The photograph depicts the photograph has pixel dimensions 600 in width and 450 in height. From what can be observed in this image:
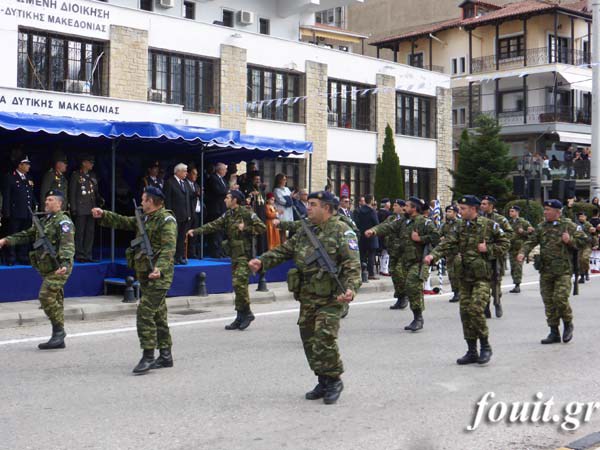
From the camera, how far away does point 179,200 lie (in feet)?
→ 49.6

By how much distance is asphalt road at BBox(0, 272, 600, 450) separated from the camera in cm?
592

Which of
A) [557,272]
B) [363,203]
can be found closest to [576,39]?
[363,203]

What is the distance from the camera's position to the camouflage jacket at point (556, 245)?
10320 mm

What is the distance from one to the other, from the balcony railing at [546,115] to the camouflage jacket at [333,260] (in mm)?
41425

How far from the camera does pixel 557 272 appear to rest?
10297 mm

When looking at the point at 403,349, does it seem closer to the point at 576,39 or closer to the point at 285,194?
the point at 285,194

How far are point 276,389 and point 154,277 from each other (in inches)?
68.3

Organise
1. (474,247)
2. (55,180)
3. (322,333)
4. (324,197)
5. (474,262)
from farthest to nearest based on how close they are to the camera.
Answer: (55,180) < (474,247) < (474,262) < (324,197) < (322,333)

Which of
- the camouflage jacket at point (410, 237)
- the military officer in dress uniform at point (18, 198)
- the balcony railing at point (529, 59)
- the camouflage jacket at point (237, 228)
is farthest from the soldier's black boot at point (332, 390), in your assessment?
the balcony railing at point (529, 59)

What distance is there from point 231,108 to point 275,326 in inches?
724

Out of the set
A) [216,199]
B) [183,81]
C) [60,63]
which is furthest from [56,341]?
[183,81]

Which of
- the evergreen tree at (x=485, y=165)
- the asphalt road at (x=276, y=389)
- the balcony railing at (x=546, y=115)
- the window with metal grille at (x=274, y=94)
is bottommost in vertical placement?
the asphalt road at (x=276, y=389)

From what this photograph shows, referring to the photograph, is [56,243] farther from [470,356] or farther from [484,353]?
[484,353]

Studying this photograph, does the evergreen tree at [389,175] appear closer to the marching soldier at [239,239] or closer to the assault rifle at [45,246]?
the marching soldier at [239,239]
